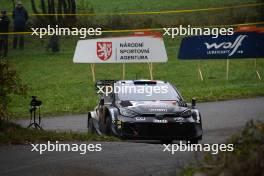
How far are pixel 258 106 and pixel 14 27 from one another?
15631 mm

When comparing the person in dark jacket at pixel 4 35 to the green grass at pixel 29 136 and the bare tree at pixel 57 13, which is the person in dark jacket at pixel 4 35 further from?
the green grass at pixel 29 136

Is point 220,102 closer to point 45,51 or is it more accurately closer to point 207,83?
point 207,83

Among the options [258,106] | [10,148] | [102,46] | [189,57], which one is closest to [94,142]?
[10,148]

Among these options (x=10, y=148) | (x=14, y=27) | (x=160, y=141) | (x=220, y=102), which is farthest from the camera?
(x=14, y=27)

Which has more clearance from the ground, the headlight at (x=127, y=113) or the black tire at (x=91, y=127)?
the headlight at (x=127, y=113)

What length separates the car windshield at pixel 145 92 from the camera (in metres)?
16.2

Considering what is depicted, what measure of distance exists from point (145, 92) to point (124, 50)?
951 cm

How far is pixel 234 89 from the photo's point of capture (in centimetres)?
2617

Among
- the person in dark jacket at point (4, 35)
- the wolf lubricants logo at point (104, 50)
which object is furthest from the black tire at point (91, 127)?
the person in dark jacket at point (4, 35)

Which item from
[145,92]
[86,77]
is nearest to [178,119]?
[145,92]

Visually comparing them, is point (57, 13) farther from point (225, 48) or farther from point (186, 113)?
point (186, 113)

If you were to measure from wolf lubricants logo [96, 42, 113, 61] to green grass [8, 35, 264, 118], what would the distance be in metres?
1.36

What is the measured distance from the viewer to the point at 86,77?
99.0 feet

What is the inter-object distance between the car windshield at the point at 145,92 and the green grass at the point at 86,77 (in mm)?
5839
